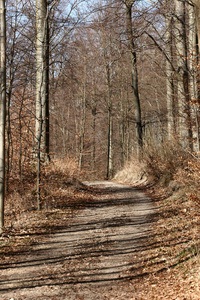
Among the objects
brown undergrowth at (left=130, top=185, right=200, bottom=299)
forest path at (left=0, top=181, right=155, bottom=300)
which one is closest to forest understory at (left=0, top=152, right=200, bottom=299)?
brown undergrowth at (left=130, top=185, right=200, bottom=299)

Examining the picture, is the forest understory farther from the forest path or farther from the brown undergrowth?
the forest path

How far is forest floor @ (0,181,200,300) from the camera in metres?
4.64

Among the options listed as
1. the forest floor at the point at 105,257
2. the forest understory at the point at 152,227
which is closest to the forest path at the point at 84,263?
the forest floor at the point at 105,257

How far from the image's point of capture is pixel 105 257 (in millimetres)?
6055

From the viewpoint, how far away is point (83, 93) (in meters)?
26.6

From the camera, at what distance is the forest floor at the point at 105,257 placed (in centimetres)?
464

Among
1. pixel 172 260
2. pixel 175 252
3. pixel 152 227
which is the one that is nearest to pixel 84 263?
pixel 172 260

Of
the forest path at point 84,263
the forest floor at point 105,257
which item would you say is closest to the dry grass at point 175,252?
the forest floor at point 105,257

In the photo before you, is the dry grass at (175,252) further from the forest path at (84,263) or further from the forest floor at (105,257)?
the forest path at (84,263)

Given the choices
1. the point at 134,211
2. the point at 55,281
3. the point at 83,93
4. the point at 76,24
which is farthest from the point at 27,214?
the point at 83,93

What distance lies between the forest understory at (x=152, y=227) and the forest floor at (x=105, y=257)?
17 millimetres

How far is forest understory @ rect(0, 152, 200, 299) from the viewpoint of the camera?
4.70 m

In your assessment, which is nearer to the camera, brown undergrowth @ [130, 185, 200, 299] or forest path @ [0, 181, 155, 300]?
brown undergrowth @ [130, 185, 200, 299]

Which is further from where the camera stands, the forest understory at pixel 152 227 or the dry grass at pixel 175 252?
the forest understory at pixel 152 227
